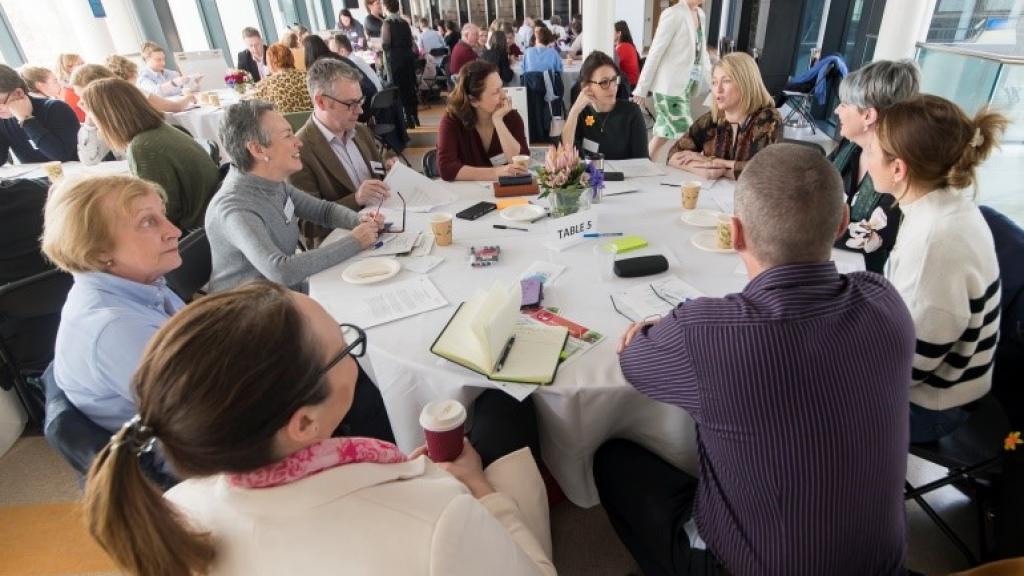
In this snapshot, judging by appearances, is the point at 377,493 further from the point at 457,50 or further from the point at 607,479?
the point at 457,50

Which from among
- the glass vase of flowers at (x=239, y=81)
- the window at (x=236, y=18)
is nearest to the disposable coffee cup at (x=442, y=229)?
the glass vase of flowers at (x=239, y=81)

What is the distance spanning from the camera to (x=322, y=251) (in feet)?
6.40

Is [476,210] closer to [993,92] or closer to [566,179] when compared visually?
[566,179]

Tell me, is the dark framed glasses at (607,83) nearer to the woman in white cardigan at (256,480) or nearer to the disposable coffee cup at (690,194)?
the disposable coffee cup at (690,194)

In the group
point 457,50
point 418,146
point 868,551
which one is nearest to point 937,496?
point 868,551

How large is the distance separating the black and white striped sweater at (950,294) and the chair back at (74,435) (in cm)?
198

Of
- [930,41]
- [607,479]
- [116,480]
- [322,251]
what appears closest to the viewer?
[116,480]

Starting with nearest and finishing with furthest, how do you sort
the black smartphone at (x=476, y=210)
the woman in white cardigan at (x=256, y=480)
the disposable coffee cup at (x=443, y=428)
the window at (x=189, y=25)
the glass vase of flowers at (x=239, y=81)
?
the woman in white cardigan at (x=256, y=480), the disposable coffee cup at (x=443, y=428), the black smartphone at (x=476, y=210), the glass vase of flowers at (x=239, y=81), the window at (x=189, y=25)

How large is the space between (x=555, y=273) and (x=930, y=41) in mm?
4857

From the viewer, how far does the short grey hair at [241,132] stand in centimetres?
195

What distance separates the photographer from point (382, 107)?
5.24 meters

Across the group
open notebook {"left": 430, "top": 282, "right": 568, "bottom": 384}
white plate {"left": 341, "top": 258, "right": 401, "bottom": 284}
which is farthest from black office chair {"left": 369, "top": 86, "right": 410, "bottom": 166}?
open notebook {"left": 430, "top": 282, "right": 568, "bottom": 384}

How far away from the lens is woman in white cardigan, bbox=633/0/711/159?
4.90 metres

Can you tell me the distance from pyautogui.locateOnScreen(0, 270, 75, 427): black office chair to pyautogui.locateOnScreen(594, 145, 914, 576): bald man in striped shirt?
7.64 ft
